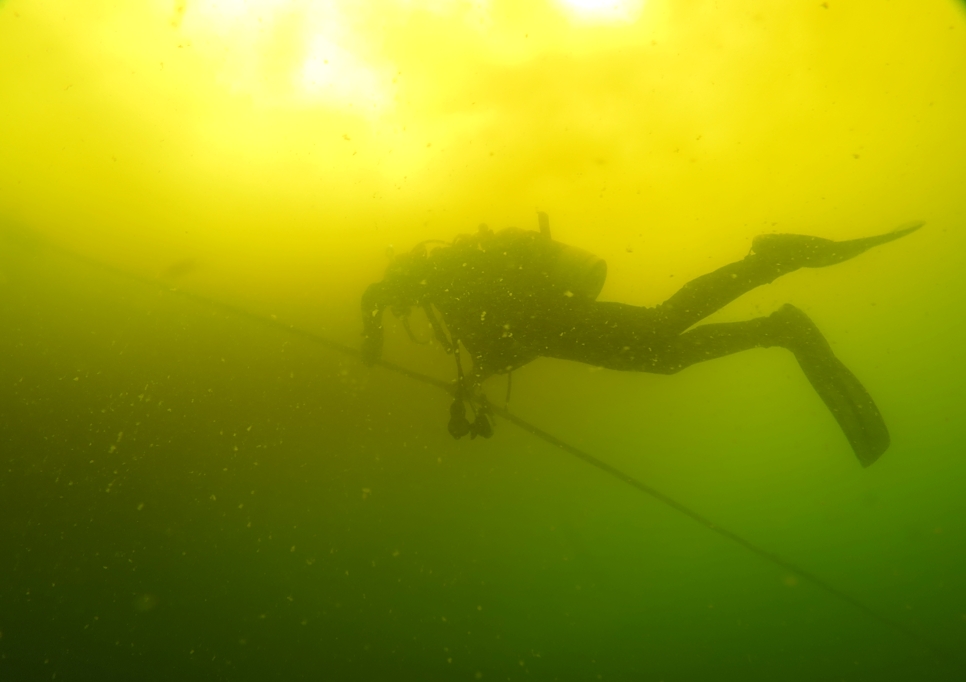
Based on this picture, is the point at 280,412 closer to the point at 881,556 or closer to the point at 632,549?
the point at 632,549

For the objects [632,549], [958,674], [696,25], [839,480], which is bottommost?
[632,549]

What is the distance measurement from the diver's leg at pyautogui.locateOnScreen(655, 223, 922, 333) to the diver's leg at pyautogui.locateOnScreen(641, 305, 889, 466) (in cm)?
22

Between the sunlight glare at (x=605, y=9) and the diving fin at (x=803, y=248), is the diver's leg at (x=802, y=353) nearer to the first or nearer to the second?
the diving fin at (x=803, y=248)

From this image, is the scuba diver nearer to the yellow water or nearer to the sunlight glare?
the yellow water

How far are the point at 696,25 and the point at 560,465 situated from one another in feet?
69.3

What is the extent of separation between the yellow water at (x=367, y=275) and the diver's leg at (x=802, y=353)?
4006 mm

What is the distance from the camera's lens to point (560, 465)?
81.0 ft

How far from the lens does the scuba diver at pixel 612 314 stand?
9.92ft

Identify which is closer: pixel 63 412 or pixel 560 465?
pixel 63 412

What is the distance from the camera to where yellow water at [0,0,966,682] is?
7.69 m

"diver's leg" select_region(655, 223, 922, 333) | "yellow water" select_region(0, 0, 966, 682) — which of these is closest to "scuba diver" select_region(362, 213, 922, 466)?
"diver's leg" select_region(655, 223, 922, 333)

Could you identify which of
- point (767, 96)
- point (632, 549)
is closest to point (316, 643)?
point (767, 96)

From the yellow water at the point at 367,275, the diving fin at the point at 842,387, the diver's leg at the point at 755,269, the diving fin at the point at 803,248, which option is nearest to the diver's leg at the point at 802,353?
the diving fin at the point at 842,387

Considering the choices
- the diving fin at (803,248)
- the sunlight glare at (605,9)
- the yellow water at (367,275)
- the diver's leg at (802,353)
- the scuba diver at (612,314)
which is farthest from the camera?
the yellow water at (367,275)
